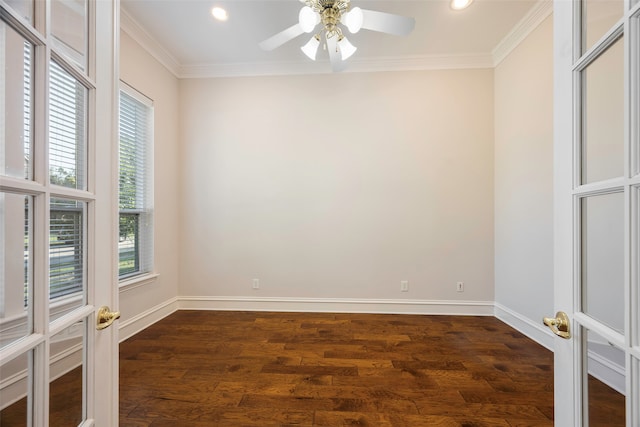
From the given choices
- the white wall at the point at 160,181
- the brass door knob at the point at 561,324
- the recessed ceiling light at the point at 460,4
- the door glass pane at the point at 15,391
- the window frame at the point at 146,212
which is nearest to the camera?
the door glass pane at the point at 15,391

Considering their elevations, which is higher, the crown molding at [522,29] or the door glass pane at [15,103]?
the crown molding at [522,29]

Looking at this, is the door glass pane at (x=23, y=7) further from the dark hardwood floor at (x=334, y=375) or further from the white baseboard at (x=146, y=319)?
the white baseboard at (x=146, y=319)

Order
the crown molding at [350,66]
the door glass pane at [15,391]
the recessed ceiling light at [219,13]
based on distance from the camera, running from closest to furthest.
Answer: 1. the door glass pane at [15,391]
2. the recessed ceiling light at [219,13]
3. the crown molding at [350,66]

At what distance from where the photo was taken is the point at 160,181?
289cm

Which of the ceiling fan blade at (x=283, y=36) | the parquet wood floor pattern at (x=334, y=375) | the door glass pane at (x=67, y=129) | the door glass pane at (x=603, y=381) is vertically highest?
the ceiling fan blade at (x=283, y=36)

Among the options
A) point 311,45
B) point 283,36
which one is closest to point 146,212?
point 283,36

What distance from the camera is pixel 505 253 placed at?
2.76m

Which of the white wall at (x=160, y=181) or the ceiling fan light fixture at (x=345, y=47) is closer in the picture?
the ceiling fan light fixture at (x=345, y=47)

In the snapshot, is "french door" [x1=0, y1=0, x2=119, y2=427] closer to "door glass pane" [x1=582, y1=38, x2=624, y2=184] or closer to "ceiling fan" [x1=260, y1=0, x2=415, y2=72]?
"ceiling fan" [x1=260, y1=0, x2=415, y2=72]

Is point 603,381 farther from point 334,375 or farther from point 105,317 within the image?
point 334,375

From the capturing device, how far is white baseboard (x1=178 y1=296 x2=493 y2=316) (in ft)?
9.68

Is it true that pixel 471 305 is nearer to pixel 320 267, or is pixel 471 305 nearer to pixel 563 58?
pixel 320 267

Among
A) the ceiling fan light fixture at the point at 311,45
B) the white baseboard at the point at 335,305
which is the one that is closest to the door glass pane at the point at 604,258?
the ceiling fan light fixture at the point at 311,45

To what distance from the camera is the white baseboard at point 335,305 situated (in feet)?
9.68
